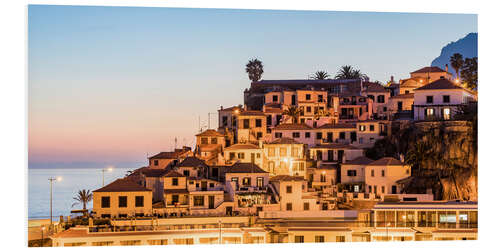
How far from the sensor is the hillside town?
23.2m

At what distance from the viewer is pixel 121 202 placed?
2555 centimetres

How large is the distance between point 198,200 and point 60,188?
57.0 metres

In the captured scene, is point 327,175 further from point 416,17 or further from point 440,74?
point 440,74

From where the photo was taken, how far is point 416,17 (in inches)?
1254

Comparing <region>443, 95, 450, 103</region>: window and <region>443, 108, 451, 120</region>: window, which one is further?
<region>443, 95, 450, 103</region>: window

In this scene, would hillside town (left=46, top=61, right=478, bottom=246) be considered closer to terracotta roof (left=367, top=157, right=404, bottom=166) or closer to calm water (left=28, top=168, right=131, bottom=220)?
terracotta roof (left=367, top=157, right=404, bottom=166)

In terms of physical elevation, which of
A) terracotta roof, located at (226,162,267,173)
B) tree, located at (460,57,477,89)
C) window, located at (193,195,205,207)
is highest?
tree, located at (460,57,477,89)

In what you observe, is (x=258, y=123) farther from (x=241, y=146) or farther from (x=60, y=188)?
(x=60, y=188)

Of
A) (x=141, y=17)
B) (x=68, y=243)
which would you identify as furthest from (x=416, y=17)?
(x=68, y=243)

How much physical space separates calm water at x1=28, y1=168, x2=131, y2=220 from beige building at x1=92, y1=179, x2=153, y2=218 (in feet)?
74.9

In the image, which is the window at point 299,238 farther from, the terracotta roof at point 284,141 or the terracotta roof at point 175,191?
the terracotta roof at point 284,141

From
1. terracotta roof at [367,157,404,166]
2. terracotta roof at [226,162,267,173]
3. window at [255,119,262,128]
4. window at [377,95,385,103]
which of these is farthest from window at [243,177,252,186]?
window at [377,95,385,103]

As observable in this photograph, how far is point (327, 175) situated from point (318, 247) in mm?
10867

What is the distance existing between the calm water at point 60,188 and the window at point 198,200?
22.9 metres
